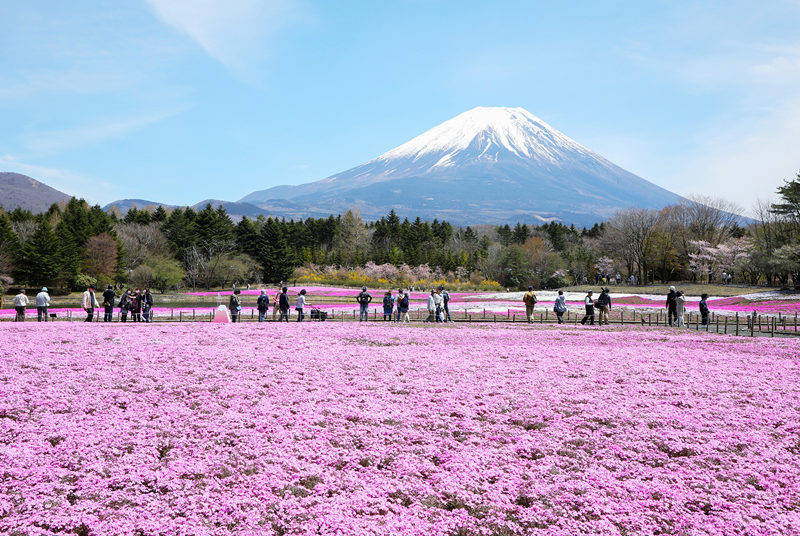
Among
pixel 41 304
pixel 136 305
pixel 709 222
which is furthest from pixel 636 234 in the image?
pixel 41 304

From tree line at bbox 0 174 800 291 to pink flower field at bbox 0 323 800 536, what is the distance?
50550 mm

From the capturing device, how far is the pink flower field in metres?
5.83

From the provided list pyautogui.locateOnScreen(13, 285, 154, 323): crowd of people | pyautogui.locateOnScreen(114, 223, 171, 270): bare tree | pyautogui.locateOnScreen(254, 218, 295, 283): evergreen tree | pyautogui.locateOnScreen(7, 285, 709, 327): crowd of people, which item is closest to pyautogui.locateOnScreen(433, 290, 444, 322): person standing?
pyautogui.locateOnScreen(7, 285, 709, 327): crowd of people

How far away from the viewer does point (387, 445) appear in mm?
8062

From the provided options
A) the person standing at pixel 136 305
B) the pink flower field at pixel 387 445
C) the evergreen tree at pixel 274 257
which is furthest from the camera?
the evergreen tree at pixel 274 257

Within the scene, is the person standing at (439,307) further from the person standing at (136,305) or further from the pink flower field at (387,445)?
the person standing at (136,305)

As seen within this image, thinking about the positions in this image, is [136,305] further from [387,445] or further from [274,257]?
[274,257]

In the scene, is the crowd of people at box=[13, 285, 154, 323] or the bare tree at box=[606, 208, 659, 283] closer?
the crowd of people at box=[13, 285, 154, 323]

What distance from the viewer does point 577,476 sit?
7.06 meters

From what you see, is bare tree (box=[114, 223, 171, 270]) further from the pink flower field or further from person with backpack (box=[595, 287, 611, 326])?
person with backpack (box=[595, 287, 611, 326])

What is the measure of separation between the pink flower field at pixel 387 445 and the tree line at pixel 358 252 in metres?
50.6

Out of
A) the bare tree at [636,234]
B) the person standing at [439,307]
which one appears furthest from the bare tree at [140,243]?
the bare tree at [636,234]

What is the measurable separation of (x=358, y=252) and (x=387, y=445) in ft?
300

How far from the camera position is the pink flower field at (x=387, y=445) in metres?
5.83
